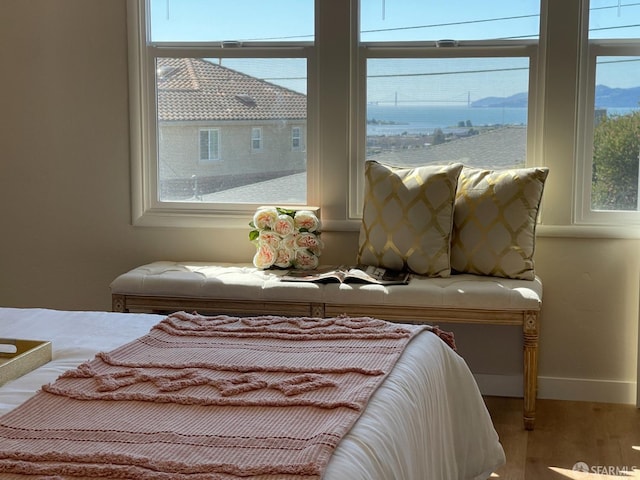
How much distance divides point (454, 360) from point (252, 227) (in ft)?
6.04

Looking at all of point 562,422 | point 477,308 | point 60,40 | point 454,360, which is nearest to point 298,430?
point 454,360

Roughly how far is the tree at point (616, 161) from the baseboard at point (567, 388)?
815mm

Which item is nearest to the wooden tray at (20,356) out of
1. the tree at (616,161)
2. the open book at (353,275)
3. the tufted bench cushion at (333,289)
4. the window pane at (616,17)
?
the tufted bench cushion at (333,289)

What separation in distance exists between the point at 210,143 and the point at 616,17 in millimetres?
1991

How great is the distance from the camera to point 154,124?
4.46 m

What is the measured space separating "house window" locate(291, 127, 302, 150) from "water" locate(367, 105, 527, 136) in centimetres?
34

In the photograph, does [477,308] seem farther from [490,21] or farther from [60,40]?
[60,40]

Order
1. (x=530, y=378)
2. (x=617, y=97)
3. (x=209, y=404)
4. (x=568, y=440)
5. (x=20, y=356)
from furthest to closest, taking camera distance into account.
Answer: (x=617, y=97) < (x=530, y=378) < (x=568, y=440) < (x=20, y=356) < (x=209, y=404)

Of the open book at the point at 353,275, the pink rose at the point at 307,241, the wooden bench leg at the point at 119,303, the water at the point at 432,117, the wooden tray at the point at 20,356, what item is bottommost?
the wooden bench leg at the point at 119,303

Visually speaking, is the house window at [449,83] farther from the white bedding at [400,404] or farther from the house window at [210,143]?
the white bedding at [400,404]

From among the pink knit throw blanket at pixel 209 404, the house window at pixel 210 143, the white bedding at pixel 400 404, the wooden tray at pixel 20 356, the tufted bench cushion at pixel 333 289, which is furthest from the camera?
the house window at pixel 210 143

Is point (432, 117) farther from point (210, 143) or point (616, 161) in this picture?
point (210, 143)

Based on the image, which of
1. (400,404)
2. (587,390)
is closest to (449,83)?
(587,390)

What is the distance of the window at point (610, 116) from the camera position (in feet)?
13.2
